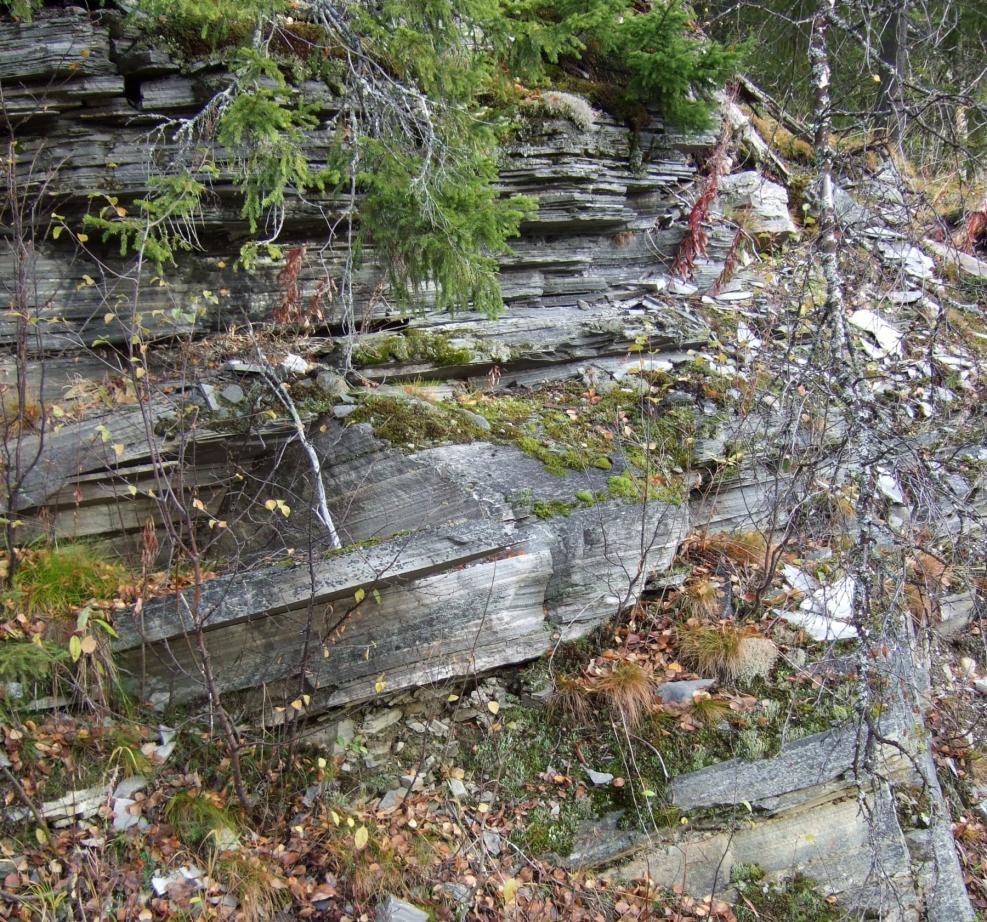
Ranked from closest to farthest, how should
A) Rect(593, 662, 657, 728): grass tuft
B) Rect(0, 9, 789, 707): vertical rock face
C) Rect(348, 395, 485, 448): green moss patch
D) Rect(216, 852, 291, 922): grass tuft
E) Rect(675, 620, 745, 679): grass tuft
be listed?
Rect(216, 852, 291, 922): grass tuft < Rect(0, 9, 789, 707): vertical rock face < Rect(593, 662, 657, 728): grass tuft < Rect(675, 620, 745, 679): grass tuft < Rect(348, 395, 485, 448): green moss patch

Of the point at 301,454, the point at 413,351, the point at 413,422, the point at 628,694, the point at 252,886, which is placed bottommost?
the point at 252,886

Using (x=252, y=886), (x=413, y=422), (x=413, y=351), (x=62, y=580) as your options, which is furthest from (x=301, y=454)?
(x=252, y=886)

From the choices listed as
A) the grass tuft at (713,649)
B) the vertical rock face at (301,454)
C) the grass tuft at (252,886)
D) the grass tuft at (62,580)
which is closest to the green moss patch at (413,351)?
the vertical rock face at (301,454)

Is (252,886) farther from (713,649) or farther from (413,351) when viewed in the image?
(413,351)

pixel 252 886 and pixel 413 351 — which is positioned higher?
pixel 413 351

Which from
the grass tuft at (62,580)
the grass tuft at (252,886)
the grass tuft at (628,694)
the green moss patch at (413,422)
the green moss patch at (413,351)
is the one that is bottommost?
the grass tuft at (252,886)

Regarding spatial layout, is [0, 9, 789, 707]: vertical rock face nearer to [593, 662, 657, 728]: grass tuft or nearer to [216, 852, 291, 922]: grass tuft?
[593, 662, 657, 728]: grass tuft

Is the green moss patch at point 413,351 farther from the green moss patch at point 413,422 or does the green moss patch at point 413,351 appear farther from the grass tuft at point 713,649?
the grass tuft at point 713,649

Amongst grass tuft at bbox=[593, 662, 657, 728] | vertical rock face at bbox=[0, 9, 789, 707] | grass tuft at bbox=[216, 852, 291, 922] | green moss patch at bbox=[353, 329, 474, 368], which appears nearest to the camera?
grass tuft at bbox=[216, 852, 291, 922]

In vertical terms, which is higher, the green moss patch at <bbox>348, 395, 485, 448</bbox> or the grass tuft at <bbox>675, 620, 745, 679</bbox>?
the green moss patch at <bbox>348, 395, 485, 448</bbox>

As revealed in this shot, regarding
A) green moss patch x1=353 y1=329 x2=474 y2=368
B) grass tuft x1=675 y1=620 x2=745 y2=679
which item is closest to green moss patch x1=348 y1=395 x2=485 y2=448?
green moss patch x1=353 y1=329 x2=474 y2=368

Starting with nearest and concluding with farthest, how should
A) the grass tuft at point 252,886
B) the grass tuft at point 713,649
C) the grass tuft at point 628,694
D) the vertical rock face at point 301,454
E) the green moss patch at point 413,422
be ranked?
the grass tuft at point 252,886 → the vertical rock face at point 301,454 → the grass tuft at point 628,694 → the grass tuft at point 713,649 → the green moss patch at point 413,422

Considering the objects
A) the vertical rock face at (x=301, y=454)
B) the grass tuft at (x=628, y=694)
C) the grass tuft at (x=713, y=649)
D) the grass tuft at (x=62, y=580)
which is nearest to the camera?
the grass tuft at (x=62, y=580)

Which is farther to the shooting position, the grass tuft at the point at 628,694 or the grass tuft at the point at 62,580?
the grass tuft at the point at 628,694
